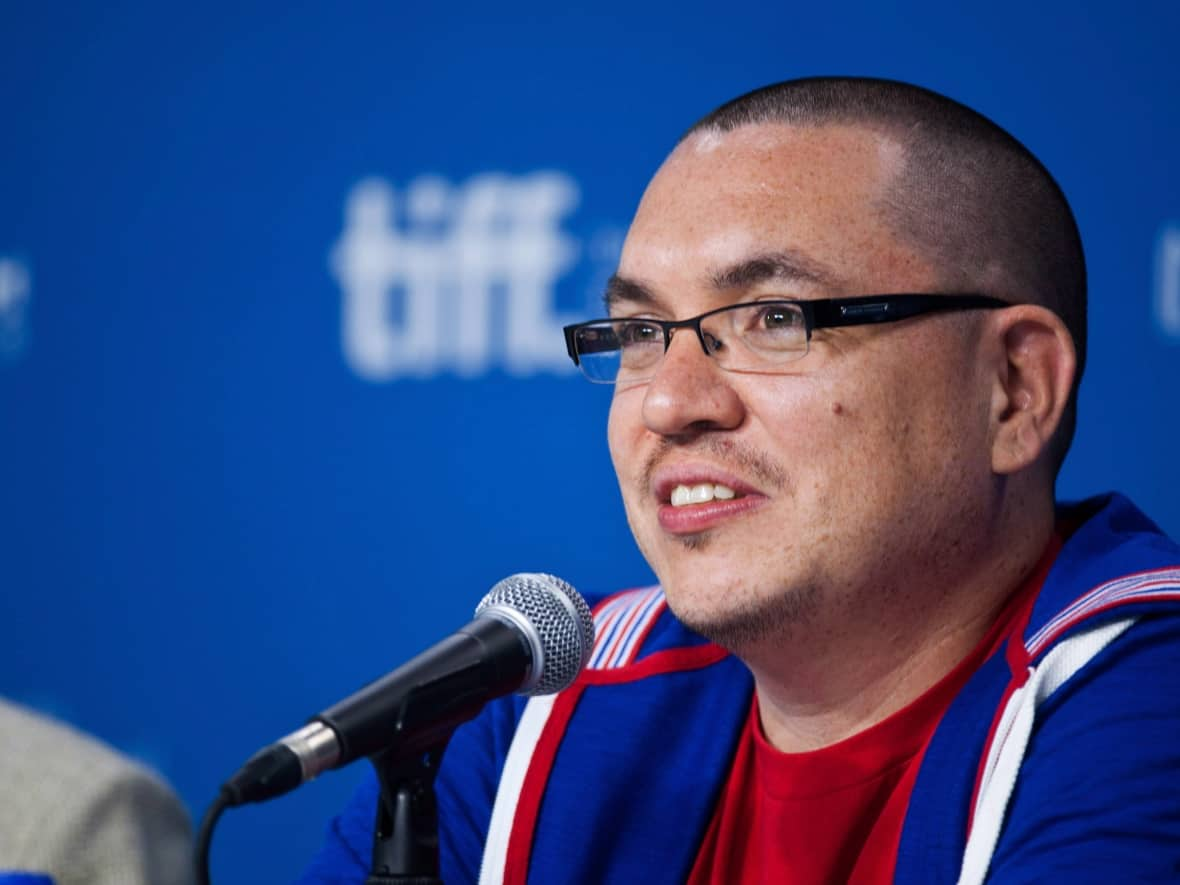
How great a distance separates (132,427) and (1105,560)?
2.00 metres

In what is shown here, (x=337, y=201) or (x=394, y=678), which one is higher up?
(x=337, y=201)

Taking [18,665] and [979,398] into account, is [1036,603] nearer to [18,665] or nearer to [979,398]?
[979,398]

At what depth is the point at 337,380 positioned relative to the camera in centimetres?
267

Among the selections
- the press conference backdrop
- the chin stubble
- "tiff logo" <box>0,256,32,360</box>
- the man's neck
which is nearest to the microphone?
the chin stubble

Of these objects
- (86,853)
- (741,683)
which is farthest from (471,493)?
(86,853)

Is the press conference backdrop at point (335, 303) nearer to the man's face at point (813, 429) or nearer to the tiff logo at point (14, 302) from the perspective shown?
the tiff logo at point (14, 302)

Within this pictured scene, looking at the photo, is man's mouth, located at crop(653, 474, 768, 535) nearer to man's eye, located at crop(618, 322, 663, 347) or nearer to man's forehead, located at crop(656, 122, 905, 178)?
man's eye, located at crop(618, 322, 663, 347)

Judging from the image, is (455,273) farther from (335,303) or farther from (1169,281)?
(1169,281)

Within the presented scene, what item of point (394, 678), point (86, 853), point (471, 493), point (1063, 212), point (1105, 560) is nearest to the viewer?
point (86, 853)

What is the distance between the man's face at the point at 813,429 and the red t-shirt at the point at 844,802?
88 mm

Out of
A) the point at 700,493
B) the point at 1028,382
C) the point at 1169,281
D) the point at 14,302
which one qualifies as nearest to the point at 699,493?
the point at 700,493

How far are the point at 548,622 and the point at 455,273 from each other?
157 cm

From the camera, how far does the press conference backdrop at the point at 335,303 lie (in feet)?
8.00

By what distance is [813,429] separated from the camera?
132 cm
